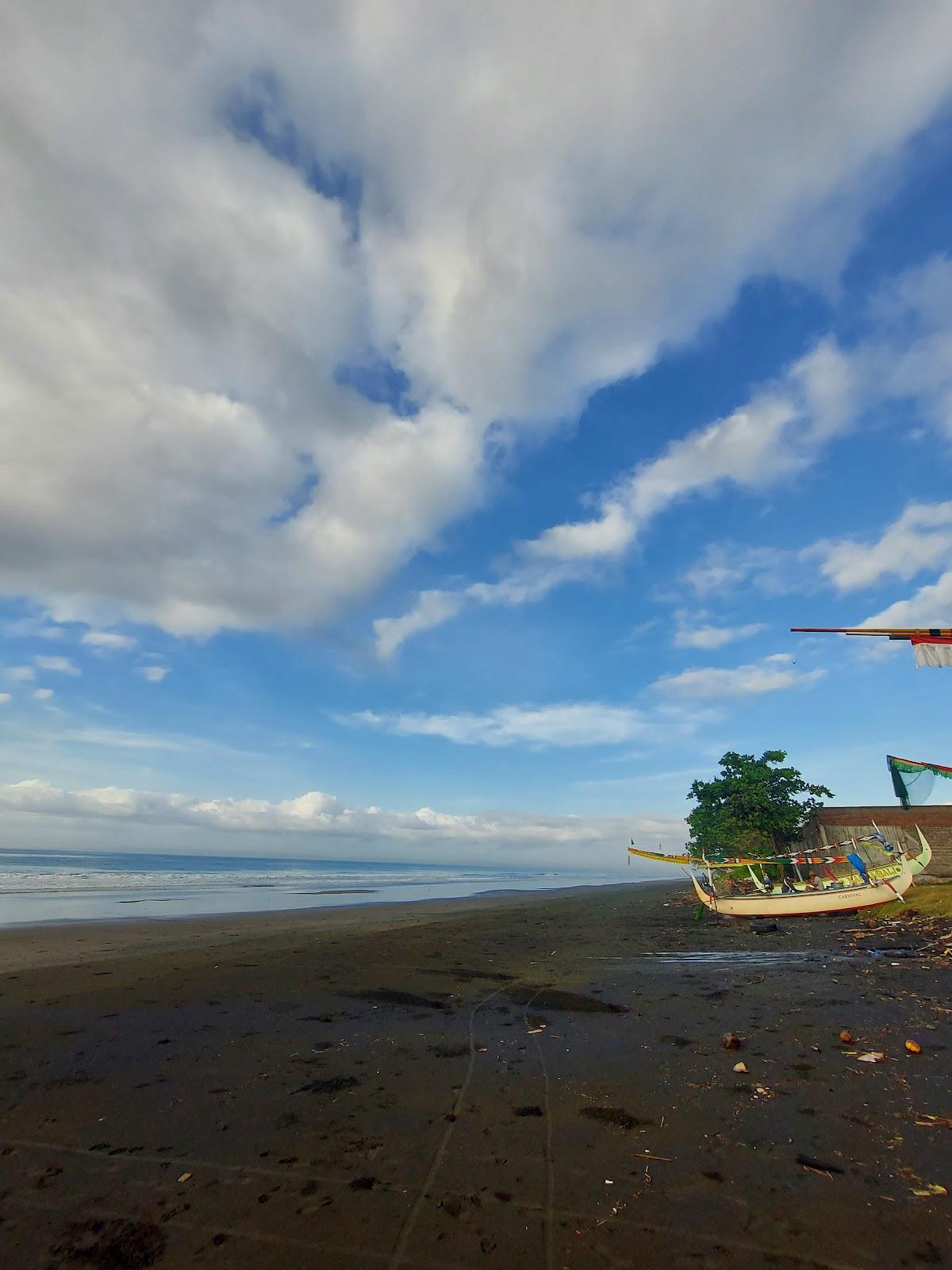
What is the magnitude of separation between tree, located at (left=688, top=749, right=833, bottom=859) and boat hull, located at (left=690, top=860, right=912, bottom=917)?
14852mm

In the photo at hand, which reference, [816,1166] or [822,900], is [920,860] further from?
[816,1166]

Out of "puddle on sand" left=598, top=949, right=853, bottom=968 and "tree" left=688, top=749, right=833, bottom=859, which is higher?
"tree" left=688, top=749, right=833, bottom=859

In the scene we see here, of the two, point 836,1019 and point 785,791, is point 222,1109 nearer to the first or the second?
point 836,1019

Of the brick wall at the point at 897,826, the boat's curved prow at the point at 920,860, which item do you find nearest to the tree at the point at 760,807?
the brick wall at the point at 897,826

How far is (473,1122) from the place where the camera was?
5551 mm

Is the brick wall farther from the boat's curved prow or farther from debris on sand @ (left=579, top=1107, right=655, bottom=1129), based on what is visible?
debris on sand @ (left=579, top=1107, right=655, bottom=1129)

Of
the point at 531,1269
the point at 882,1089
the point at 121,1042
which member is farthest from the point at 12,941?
the point at 882,1089

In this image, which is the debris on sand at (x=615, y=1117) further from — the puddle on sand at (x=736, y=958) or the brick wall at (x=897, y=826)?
the brick wall at (x=897, y=826)

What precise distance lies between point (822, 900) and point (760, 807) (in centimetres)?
1726

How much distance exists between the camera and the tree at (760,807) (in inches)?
1565

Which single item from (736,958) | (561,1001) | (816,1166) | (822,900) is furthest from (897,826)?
(816,1166)

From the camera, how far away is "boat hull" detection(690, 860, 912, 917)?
22828 mm

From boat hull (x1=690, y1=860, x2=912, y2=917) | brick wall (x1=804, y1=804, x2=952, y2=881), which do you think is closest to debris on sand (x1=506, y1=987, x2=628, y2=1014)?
boat hull (x1=690, y1=860, x2=912, y2=917)

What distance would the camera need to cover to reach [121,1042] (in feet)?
26.4
